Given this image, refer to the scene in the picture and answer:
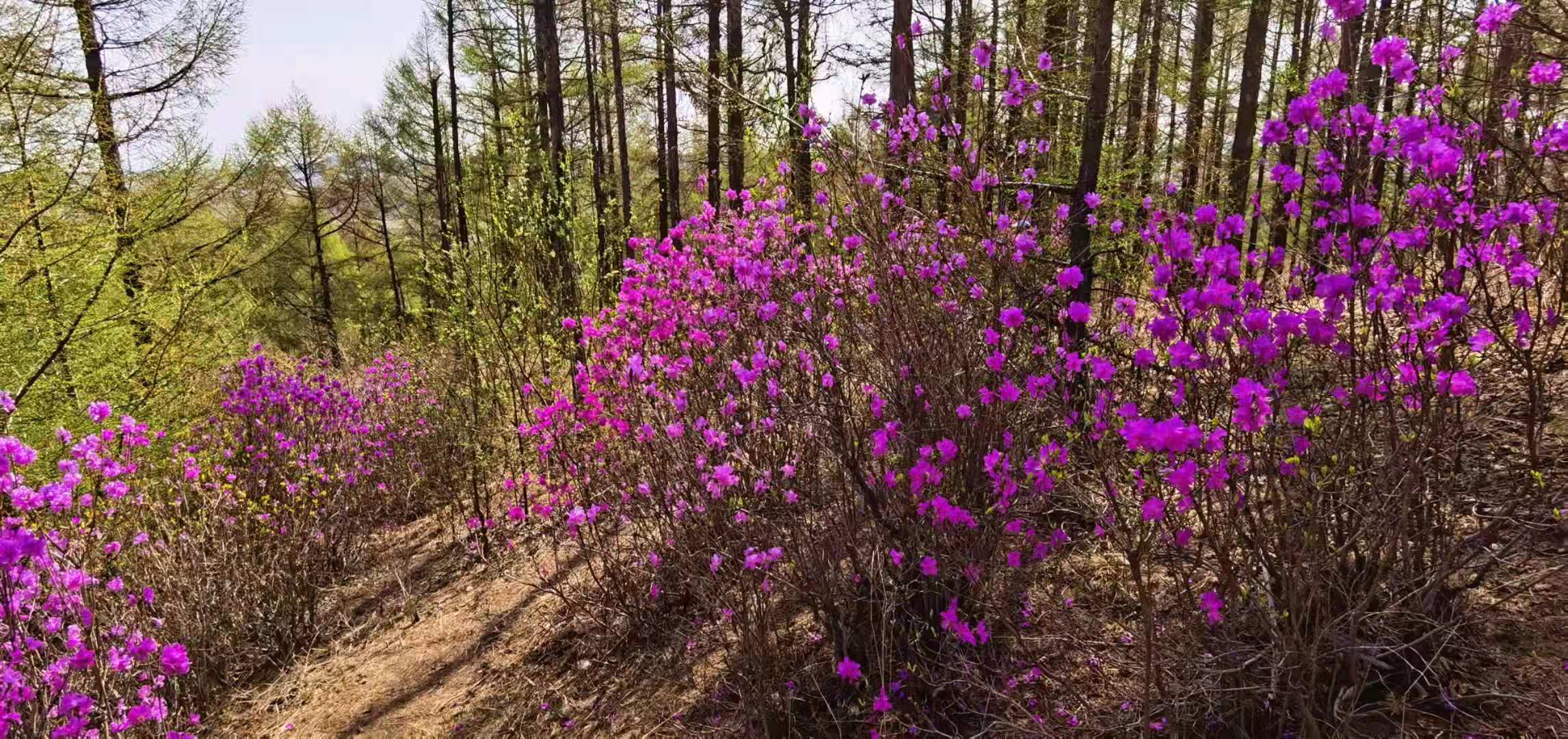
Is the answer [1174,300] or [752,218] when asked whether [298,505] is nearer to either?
[752,218]

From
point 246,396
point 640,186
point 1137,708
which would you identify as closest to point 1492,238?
point 1137,708

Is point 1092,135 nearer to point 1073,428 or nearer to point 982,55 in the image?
point 982,55

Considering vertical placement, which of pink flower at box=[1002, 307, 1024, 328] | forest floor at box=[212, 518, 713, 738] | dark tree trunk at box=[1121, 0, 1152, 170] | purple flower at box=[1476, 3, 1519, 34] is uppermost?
dark tree trunk at box=[1121, 0, 1152, 170]

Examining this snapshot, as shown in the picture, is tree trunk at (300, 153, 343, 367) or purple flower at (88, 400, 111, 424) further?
tree trunk at (300, 153, 343, 367)

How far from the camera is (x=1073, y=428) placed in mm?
2533

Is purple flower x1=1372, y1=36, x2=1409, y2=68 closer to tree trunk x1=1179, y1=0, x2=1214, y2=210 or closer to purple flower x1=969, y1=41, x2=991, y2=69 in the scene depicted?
purple flower x1=969, y1=41, x2=991, y2=69

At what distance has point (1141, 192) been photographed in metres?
5.57

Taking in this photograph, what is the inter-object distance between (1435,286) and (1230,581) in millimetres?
1257

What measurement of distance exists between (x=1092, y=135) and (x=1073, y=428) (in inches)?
89.6

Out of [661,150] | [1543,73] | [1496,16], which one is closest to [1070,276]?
[1496,16]

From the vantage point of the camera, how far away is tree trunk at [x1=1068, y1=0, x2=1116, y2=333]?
398 cm

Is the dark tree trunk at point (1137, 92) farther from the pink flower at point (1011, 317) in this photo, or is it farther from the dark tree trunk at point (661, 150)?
the dark tree trunk at point (661, 150)

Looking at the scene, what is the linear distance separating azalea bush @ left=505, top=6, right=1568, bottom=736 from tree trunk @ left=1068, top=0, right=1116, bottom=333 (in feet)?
0.40

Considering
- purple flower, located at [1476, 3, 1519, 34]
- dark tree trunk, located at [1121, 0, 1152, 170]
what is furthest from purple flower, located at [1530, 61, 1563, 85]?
dark tree trunk, located at [1121, 0, 1152, 170]
